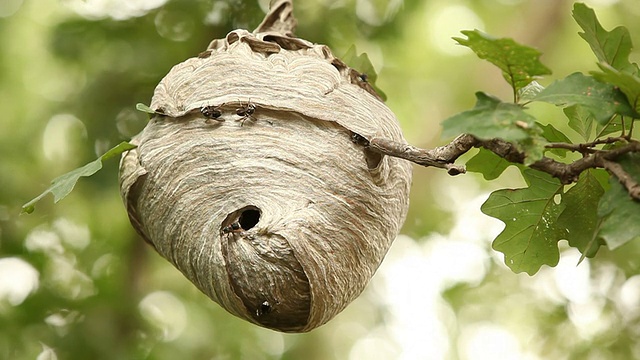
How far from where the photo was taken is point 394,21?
164 inches

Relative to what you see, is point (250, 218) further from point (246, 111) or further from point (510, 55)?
point (510, 55)

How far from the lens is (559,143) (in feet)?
5.88

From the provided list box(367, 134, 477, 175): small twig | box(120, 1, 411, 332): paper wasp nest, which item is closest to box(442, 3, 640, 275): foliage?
box(367, 134, 477, 175): small twig

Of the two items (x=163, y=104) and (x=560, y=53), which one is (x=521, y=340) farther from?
(x=163, y=104)

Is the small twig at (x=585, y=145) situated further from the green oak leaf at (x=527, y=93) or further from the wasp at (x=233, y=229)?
the wasp at (x=233, y=229)

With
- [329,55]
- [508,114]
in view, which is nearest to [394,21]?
[329,55]

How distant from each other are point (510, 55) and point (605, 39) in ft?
0.95

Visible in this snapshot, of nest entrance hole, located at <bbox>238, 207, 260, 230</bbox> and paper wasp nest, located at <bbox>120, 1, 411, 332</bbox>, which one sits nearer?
paper wasp nest, located at <bbox>120, 1, 411, 332</bbox>

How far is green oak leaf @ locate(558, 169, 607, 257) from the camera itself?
1.94 metres

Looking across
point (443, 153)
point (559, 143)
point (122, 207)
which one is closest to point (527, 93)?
point (559, 143)

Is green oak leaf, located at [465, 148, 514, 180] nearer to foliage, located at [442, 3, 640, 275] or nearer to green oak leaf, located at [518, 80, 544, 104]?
foliage, located at [442, 3, 640, 275]

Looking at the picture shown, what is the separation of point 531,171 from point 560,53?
3893 mm

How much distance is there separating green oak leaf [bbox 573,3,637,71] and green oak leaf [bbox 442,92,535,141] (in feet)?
1.06

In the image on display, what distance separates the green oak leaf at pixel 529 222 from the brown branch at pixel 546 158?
8.2 inches
